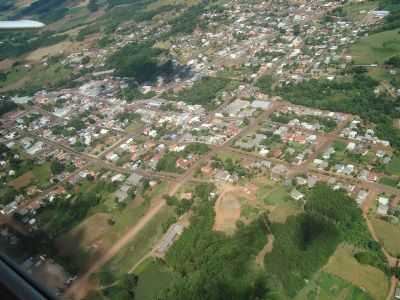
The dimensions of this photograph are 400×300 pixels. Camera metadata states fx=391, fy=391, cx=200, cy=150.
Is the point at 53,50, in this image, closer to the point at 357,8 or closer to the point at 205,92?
the point at 205,92

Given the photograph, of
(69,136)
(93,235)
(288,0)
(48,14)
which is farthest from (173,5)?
(93,235)

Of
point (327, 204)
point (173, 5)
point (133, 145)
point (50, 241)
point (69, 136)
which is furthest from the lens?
point (173, 5)

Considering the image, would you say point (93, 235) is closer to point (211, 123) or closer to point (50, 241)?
point (50, 241)

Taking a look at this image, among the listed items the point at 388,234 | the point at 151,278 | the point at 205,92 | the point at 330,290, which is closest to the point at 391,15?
the point at 205,92

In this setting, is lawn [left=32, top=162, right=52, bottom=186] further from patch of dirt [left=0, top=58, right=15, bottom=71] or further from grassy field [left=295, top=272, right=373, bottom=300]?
patch of dirt [left=0, top=58, right=15, bottom=71]

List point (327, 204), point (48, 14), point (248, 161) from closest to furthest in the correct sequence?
point (327, 204) < point (248, 161) < point (48, 14)

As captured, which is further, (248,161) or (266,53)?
(266,53)

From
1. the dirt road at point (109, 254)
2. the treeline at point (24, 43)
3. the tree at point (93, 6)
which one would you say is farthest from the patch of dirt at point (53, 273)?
the tree at point (93, 6)

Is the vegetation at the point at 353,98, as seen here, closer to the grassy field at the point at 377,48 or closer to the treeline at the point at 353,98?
the treeline at the point at 353,98
